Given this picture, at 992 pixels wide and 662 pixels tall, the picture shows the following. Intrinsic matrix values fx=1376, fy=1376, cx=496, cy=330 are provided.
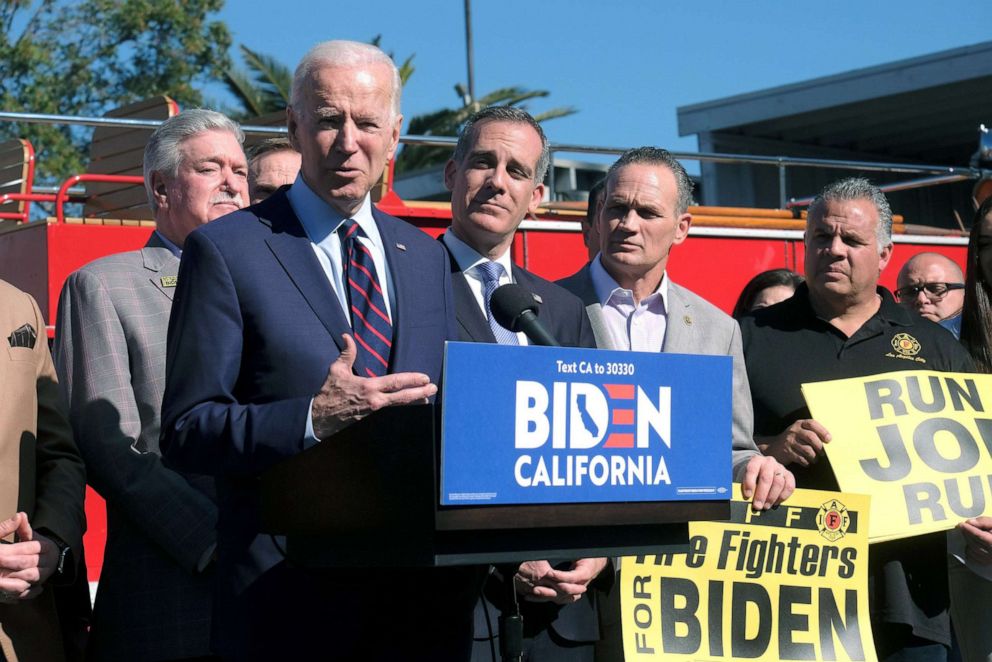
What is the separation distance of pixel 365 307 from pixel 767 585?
2.13 metres

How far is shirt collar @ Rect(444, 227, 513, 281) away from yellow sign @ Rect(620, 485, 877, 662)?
1.01 m

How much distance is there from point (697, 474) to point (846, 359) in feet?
7.81

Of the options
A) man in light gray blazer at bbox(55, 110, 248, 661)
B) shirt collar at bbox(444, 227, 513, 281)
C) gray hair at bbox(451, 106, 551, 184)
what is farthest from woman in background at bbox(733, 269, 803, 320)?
man in light gray blazer at bbox(55, 110, 248, 661)

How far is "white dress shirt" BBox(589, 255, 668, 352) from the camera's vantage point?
4.61 metres

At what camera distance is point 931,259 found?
8070 mm

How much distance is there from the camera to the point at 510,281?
4008 mm

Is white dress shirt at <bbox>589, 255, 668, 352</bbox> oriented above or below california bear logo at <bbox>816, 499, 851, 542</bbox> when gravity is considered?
above

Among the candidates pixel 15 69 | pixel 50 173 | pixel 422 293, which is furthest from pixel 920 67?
pixel 15 69

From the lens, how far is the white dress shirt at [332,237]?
2.94 meters

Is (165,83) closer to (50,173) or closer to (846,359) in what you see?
(50,173)

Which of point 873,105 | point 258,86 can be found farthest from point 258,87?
point 873,105

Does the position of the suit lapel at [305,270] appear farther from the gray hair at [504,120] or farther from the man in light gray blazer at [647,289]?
the man in light gray blazer at [647,289]

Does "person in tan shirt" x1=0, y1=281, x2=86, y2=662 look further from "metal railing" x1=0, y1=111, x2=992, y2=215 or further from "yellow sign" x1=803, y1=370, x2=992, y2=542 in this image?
"metal railing" x1=0, y1=111, x2=992, y2=215

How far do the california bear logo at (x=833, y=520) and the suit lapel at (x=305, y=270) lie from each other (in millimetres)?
2205
